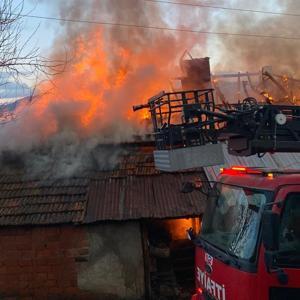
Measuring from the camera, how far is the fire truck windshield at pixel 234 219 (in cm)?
398

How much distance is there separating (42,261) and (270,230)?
266 inches

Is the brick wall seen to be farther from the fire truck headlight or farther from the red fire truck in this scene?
the fire truck headlight

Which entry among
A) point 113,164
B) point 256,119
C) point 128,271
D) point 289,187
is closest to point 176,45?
point 113,164

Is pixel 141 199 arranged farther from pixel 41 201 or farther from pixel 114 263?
pixel 41 201

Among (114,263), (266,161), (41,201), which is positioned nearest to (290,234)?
→ (114,263)

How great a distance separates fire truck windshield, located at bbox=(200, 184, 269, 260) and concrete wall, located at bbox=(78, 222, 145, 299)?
4.32 m

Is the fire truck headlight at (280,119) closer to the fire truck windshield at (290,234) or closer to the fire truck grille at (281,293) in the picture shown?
the fire truck windshield at (290,234)

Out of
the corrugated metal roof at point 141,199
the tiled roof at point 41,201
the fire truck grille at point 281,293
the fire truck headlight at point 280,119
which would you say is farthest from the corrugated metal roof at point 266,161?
the fire truck grille at point 281,293

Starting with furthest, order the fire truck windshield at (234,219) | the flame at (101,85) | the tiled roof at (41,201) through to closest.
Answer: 1. the flame at (101,85)
2. the tiled roof at (41,201)
3. the fire truck windshield at (234,219)

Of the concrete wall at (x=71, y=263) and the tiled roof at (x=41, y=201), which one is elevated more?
the tiled roof at (x=41, y=201)

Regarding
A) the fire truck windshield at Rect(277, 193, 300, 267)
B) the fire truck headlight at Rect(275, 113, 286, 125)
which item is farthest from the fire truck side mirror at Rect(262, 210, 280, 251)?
the fire truck headlight at Rect(275, 113, 286, 125)

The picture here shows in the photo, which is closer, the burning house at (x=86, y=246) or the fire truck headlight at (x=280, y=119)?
the fire truck headlight at (x=280, y=119)

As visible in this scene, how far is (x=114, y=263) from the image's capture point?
934cm

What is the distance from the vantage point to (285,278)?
371 centimetres
